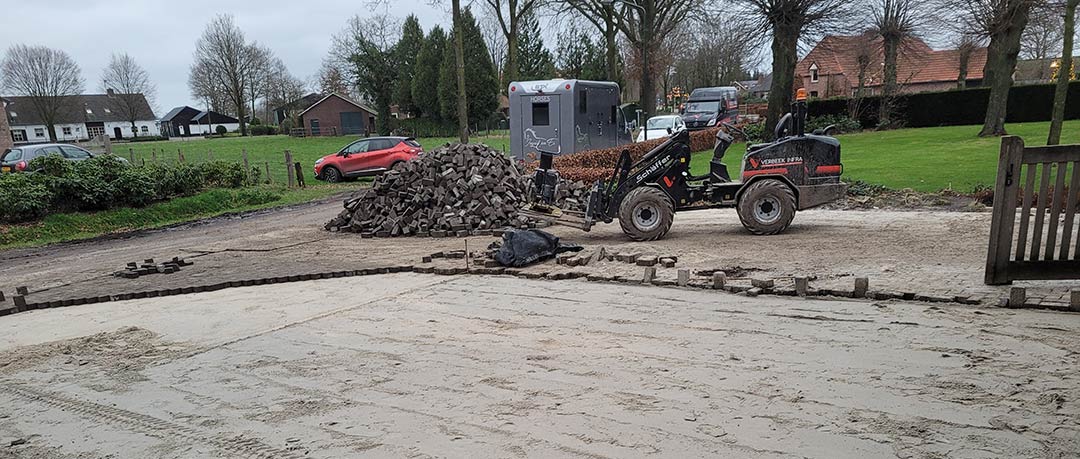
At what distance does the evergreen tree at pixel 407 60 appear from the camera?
181 ft

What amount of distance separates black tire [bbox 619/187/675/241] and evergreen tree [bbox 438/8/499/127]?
138 ft

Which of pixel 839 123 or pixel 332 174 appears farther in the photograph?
pixel 839 123

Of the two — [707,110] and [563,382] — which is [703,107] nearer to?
[707,110]

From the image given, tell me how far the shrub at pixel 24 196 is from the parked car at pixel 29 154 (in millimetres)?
3273

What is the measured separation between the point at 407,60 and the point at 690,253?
167 ft

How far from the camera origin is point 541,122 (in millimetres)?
20391

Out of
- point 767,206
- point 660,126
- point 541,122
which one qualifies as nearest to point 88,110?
point 660,126

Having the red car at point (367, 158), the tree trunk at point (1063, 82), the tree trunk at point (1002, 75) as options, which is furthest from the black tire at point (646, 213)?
the tree trunk at point (1002, 75)


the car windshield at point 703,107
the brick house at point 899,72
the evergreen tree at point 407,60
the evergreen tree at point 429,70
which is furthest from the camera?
the evergreen tree at point 407,60

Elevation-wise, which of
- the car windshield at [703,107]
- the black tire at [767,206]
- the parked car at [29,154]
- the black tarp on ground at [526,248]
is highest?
the car windshield at [703,107]

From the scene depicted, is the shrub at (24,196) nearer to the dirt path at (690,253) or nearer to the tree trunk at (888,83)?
the dirt path at (690,253)

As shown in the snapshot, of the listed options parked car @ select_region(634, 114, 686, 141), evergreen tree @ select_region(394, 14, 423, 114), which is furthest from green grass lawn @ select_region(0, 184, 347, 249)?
evergreen tree @ select_region(394, 14, 423, 114)

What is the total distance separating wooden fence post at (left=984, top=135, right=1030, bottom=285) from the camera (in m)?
5.95

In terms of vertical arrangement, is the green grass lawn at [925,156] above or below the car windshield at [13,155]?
below
